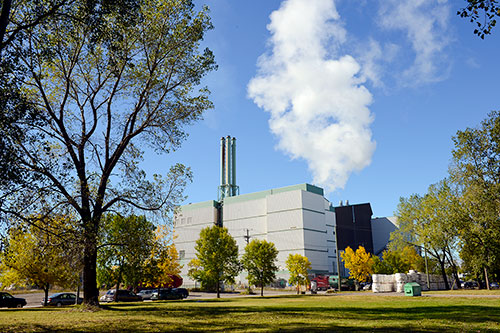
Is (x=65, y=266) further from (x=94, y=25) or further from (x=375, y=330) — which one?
(x=375, y=330)

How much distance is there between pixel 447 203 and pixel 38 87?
143 feet

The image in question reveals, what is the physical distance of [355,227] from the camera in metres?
101

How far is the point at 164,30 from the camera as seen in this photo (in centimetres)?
2405

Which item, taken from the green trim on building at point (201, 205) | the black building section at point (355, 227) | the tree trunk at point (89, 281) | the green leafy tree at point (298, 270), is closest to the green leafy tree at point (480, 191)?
the green leafy tree at point (298, 270)

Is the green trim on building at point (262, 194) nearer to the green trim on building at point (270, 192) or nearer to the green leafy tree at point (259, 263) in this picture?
the green trim on building at point (270, 192)

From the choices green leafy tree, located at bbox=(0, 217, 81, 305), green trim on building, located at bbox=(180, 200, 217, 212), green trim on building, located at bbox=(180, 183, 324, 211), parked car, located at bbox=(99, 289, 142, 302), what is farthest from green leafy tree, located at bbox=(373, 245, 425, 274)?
green leafy tree, located at bbox=(0, 217, 81, 305)

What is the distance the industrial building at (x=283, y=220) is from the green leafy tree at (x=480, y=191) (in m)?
47.7

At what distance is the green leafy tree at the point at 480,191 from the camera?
37.1 meters

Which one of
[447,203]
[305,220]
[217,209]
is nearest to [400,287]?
[447,203]

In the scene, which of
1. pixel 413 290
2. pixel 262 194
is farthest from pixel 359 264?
pixel 262 194

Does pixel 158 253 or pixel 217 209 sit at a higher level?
pixel 217 209

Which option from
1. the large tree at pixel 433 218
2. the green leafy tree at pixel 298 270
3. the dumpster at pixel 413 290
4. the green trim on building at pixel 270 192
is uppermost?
the green trim on building at pixel 270 192

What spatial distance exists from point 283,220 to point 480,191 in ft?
184

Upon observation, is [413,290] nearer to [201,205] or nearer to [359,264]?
[359,264]
